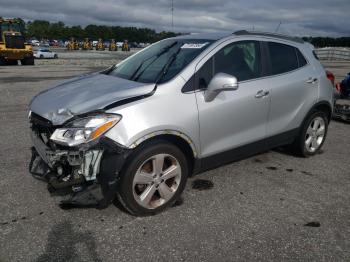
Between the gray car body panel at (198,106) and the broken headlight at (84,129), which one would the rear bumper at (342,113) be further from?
the broken headlight at (84,129)

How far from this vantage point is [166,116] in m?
3.11

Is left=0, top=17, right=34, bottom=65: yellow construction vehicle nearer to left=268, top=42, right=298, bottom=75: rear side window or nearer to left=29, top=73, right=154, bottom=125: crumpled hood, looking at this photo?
left=29, top=73, right=154, bottom=125: crumpled hood

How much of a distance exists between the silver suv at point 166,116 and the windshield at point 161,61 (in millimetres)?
18

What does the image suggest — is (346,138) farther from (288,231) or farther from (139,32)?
(139,32)

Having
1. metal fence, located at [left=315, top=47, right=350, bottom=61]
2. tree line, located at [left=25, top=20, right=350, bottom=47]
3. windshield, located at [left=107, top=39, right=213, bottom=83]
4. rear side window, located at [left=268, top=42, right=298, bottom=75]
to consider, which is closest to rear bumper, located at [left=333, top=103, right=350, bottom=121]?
rear side window, located at [left=268, top=42, right=298, bottom=75]

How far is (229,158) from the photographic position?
12.5 feet

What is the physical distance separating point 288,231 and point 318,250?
32 centimetres

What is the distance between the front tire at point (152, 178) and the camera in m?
2.97

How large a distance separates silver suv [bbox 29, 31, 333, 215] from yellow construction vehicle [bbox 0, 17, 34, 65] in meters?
20.5

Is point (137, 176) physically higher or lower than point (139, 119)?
lower

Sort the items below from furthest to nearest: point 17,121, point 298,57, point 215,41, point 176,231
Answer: point 17,121, point 298,57, point 215,41, point 176,231

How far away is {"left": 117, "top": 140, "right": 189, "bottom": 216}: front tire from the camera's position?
297cm

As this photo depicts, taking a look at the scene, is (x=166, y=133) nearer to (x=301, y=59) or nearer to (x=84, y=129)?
(x=84, y=129)

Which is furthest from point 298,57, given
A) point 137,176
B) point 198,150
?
point 137,176
